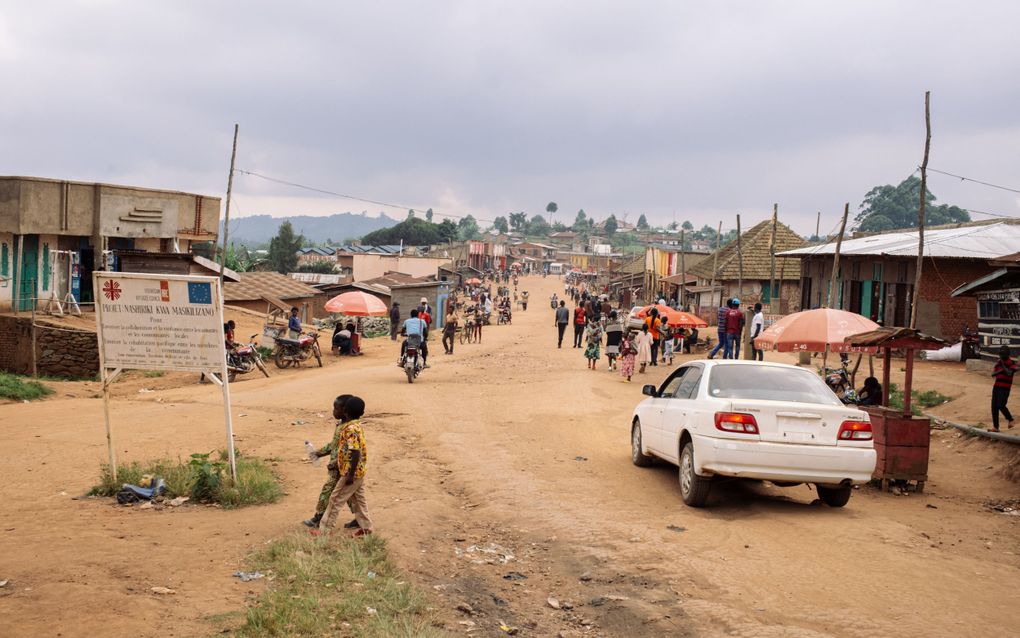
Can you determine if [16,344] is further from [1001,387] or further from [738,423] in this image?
[1001,387]

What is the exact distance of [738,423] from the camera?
8.57 meters

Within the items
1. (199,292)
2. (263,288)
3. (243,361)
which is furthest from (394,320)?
(199,292)

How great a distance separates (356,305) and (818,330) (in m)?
19.2

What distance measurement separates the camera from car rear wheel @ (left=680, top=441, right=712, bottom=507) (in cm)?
889

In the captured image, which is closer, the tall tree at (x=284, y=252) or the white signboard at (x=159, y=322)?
the white signboard at (x=159, y=322)

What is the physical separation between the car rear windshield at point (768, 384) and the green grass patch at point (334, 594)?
4.15m

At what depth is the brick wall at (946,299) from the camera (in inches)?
982

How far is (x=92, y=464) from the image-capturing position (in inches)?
424

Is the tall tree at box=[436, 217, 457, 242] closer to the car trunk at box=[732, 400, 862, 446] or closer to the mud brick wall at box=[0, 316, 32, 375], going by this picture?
the mud brick wall at box=[0, 316, 32, 375]

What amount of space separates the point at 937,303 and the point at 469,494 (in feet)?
66.5

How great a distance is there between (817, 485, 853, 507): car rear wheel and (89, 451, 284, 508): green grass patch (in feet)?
19.8

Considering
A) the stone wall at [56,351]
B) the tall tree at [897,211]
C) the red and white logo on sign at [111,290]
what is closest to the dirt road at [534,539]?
the red and white logo on sign at [111,290]

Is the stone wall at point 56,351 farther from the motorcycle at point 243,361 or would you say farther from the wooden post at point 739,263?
the wooden post at point 739,263

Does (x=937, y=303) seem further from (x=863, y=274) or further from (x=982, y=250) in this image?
(x=863, y=274)
